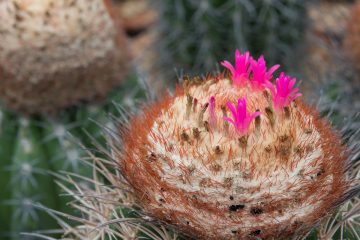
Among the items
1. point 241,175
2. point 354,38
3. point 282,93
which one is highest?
point 354,38

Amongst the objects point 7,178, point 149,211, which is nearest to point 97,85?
point 7,178

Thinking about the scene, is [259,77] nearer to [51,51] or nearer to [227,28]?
[51,51]

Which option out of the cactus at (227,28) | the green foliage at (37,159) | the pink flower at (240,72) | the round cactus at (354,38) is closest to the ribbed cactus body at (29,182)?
the green foliage at (37,159)

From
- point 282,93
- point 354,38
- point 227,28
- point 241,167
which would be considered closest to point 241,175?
point 241,167

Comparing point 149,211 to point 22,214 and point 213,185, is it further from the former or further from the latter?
point 22,214

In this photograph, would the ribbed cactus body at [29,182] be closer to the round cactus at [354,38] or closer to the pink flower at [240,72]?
the pink flower at [240,72]

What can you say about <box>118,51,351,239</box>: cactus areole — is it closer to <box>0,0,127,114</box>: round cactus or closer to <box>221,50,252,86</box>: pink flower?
<box>221,50,252,86</box>: pink flower

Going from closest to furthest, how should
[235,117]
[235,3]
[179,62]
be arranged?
[235,117] < [235,3] < [179,62]
